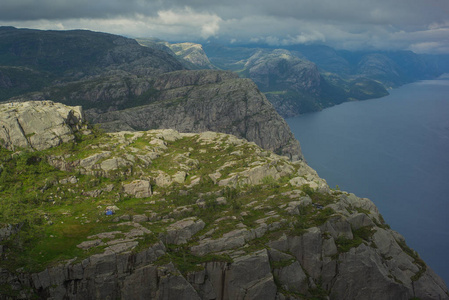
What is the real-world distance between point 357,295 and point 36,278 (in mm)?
52929

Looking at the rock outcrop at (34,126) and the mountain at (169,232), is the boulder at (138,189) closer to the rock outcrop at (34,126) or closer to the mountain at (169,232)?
the mountain at (169,232)

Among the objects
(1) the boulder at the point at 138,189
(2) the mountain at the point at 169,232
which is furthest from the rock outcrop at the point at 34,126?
(1) the boulder at the point at 138,189

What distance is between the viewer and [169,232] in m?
55.8

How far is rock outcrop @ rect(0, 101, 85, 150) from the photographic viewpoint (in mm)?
77938

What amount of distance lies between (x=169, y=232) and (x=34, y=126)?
54.1 m

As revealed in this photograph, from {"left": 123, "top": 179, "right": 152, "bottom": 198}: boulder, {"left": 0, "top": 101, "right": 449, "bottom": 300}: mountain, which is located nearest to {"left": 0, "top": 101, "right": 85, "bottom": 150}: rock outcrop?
{"left": 0, "top": 101, "right": 449, "bottom": 300}: mountain

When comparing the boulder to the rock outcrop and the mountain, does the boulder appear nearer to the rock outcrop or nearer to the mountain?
the mountain

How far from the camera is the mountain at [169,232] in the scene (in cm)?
4666

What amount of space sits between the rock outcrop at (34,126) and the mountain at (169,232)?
1.22 ft

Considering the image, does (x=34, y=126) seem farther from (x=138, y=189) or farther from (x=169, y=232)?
(x=169, y=232)

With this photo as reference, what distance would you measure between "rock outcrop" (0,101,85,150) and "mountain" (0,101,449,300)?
37 centimetres

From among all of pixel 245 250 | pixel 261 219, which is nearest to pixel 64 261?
pixel 245 250

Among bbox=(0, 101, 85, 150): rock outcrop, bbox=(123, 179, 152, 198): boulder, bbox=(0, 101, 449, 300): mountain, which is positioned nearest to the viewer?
bbox=(0, 101, 449, 300): mountain

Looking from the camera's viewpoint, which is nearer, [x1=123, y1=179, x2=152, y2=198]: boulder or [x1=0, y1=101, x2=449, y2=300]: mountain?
[x1=0, y1=101, x2=449, y2=300]: mountain
